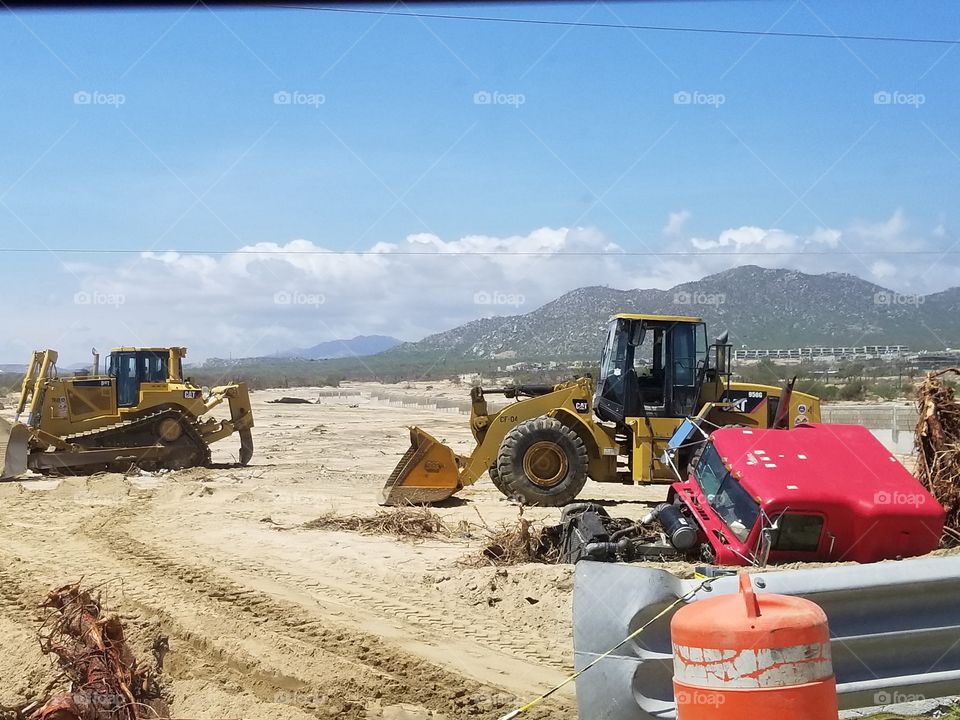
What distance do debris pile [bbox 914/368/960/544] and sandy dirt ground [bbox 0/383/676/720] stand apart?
2928 mm

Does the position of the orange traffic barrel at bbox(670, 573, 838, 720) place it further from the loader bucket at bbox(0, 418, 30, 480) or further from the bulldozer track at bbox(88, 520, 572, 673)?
the loader bucket at bbox(0, 418, 30, 480)

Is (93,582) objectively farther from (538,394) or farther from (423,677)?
(538,394)

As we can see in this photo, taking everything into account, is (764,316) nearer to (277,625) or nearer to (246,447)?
(246,447)

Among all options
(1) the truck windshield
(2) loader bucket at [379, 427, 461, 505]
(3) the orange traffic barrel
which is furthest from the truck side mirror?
(2) loader bucket at [379, 427, 461, 505]

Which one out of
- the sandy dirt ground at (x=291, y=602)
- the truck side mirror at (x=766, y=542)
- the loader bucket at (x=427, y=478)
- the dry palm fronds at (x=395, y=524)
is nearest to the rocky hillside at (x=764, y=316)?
the loader bucket at (x=427, y=478)

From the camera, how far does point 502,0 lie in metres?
7.90

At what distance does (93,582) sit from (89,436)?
11622mm

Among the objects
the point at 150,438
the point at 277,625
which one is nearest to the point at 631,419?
the point at 277,625

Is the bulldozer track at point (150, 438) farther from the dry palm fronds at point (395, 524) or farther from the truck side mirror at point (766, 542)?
the truck side mirror at point (766, 542)

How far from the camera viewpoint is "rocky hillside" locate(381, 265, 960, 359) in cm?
10762

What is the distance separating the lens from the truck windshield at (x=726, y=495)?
739cm

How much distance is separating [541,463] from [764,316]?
110 metres

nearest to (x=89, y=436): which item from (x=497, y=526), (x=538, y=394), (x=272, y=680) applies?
(x=538, y=394)

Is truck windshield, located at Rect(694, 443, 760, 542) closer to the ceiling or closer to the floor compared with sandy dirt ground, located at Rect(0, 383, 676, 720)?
closer to the ceiling
